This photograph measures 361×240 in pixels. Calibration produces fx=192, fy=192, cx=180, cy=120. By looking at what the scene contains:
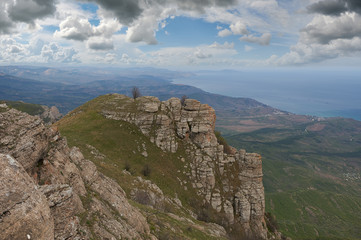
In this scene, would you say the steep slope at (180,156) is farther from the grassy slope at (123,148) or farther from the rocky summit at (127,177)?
the rocky summit at (127,177)

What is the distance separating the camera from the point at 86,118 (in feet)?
228

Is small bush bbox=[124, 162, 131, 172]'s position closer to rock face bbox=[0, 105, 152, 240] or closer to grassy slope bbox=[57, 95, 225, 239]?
grassy slope bbox=[57, 95, 225, 239]

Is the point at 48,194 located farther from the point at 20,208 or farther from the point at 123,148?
the point at 123,148

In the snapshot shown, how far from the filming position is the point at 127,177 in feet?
146

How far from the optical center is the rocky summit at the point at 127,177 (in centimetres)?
1275

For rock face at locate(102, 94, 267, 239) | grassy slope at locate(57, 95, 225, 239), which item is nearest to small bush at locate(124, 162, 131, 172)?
grassy slope at locate(57, 95, 225, 239)

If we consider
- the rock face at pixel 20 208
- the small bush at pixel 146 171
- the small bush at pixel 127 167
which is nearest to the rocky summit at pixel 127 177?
the rock face at pixel 20 208

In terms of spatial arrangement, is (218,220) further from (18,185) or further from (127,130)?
(18,185)

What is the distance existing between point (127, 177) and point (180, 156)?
23.3 metres

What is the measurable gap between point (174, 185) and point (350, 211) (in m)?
193

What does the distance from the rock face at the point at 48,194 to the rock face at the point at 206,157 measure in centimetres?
3714

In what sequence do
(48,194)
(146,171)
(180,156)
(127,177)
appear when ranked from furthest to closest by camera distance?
(180,156), (146,171), (127,177), (48,194)

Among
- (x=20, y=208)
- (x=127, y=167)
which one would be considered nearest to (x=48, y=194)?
(x=20, y=208)

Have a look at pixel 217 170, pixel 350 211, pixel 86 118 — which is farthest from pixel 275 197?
pixel 86 118
